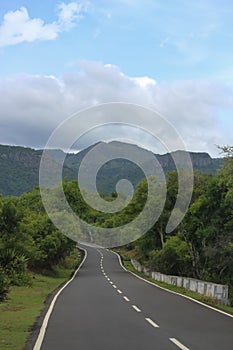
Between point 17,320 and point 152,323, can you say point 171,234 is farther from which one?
point 152,323

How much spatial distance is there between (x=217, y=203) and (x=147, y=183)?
16551mm

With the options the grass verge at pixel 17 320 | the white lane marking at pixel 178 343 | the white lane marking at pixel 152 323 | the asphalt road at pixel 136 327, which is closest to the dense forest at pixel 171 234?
the grass verge at pixel 17 320

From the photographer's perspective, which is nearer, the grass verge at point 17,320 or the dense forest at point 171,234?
the grass verge at point 17,320

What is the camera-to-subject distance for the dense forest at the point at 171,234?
107 ft

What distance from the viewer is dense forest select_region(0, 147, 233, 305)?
107 feet

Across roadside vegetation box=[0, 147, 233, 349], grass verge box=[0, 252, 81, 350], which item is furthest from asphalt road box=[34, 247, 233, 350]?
roadside vegetation box=[0, 147, 233, 349]

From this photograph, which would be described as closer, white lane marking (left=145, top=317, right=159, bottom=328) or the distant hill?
white lane marking (left=145, top=317, right=159, bottom=328)

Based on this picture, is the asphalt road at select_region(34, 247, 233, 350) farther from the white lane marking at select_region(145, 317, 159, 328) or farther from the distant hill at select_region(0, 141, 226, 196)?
the distant hill at select_region(0, 141, 226, 196)

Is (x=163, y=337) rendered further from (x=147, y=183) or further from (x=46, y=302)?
(x=147, y=183)

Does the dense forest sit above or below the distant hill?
below

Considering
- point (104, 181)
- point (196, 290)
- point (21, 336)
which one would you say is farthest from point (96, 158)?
point (104, 181)

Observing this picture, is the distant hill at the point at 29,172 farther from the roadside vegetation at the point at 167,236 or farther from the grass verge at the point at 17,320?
the grass verge at the point at 17,320

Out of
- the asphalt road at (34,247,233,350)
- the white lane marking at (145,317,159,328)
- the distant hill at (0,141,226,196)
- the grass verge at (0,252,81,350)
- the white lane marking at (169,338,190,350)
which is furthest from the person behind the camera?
the distant hill at (0,141,226,196)

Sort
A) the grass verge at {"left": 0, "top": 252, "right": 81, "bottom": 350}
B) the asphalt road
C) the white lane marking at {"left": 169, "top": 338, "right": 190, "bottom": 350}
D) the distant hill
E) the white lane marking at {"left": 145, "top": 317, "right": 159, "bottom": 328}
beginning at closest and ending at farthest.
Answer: the white lane marking at {"left": 169, "top": 338, "right": 190, "bottom": 350} < the asphalt road < the grass verge at {"left": 0, "top": 252, "right": 81, "bottom": 350} < the white lane marking at {"left": 145, "top": 317, "right": 159, "bottom": 328} < the distant hill
